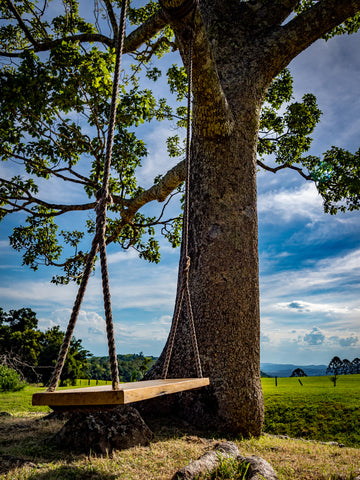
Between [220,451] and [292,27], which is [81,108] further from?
[220,451]

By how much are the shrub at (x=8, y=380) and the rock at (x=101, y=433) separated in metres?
10.1

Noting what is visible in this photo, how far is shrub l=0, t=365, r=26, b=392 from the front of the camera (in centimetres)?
1230

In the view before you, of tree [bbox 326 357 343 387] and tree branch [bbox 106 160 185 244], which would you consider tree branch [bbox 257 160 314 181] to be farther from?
tree [bbox 326 357 343 387]

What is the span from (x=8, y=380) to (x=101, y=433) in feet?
35.3

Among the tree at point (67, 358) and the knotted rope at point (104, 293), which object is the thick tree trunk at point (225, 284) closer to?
the knotted rope at point (104, 293)

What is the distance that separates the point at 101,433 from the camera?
3535 mm

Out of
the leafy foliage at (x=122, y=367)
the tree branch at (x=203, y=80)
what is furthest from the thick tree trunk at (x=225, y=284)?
the leafy foliage at (x=122, y=367)

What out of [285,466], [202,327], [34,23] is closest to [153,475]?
[285,466]

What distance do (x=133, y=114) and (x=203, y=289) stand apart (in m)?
3.93

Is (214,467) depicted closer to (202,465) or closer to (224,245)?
(202,465)

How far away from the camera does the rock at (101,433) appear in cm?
348

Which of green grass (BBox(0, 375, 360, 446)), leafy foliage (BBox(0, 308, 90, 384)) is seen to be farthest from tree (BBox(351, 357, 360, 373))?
leafy foliage (BBox(0, 308, 90, 384))

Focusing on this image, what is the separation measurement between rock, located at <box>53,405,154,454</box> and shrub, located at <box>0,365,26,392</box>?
10091mm

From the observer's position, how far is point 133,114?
696 cm
